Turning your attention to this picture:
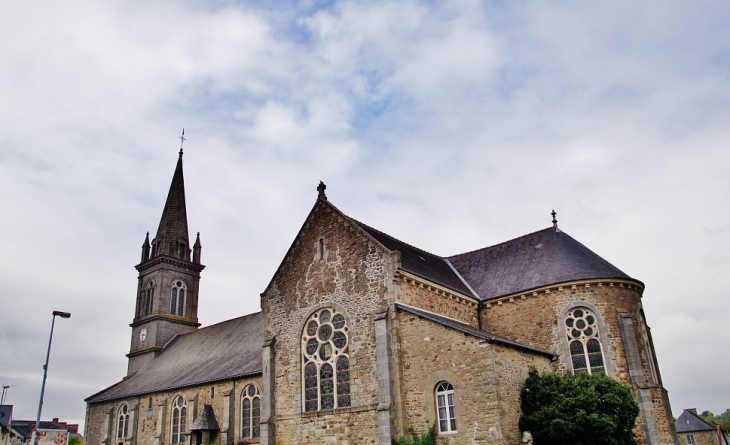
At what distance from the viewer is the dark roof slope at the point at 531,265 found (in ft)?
82.6

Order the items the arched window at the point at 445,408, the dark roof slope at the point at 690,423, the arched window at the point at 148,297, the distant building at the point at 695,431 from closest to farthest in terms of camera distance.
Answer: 1. the arched window at the point at 445,408
2. the arched window at the point at 148,297
3. the distant building at the point at 695,431
4. the dark roof slope at the point at 690,423

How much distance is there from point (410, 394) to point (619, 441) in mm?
6907

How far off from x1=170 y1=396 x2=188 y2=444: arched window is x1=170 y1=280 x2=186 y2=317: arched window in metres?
14.0

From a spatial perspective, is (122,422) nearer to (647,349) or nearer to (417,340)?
(417,340)

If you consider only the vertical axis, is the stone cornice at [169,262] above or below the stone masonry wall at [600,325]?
above

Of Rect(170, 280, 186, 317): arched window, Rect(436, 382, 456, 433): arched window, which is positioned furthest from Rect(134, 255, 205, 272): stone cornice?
Rect(436, 382, 456, 433): arched window

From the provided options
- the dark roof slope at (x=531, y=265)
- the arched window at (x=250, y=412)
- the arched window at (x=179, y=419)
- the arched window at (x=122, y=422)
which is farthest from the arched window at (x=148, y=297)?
the dark roof slope at (x=531, y=265)

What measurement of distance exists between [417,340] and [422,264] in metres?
6.24

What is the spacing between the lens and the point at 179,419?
113 feet

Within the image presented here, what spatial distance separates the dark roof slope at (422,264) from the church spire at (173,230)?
26.8m

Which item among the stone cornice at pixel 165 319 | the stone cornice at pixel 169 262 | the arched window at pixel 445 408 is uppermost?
the stone cornice at pixel 169 262

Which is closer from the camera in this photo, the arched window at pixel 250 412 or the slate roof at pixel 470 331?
the slate roof at pixel 470 331

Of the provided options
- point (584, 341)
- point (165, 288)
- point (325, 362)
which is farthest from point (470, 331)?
point (165, 288)

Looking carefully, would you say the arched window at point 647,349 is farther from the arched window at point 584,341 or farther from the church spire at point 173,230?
the church spire at point 173,230
